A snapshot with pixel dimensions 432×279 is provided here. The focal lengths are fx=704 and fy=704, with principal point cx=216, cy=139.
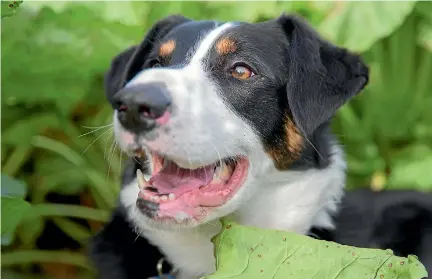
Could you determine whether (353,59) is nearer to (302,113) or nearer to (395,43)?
(302,113)

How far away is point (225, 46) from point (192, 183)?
1.77 ft

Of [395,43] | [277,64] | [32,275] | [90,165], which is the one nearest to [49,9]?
[90,165]

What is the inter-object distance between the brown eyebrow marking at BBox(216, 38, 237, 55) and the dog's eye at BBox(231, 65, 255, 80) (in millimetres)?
71

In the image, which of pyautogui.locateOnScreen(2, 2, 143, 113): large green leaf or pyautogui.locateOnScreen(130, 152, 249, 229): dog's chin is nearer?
pyautogui.locateOnScreen(130, 152, 249, 229): dog's chin

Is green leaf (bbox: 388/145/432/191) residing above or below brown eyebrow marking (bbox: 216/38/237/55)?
below

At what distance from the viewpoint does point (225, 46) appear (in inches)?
104

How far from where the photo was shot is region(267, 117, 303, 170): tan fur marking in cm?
270

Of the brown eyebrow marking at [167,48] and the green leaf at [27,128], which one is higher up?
the brown eyebrow marking at [167,48]

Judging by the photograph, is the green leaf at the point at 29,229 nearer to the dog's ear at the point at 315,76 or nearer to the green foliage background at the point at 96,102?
the green foliage background at the point at 96,102

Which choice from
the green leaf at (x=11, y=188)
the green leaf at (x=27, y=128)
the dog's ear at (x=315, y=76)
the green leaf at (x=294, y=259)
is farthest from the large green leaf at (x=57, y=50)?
the green leaf at (x=294, y=259)

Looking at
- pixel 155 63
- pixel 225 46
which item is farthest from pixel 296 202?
pixel 155 63

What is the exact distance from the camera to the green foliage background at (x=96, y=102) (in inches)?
162

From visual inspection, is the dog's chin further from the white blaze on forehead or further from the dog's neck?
the white blaze on forehead

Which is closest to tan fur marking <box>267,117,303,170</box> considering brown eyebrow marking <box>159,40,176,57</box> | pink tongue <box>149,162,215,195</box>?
pink tongue <box>149,162,215,195</box>
